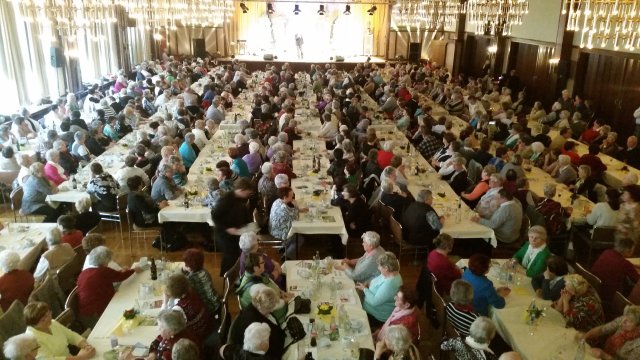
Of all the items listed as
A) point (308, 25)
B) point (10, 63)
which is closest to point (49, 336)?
point (10, 63)

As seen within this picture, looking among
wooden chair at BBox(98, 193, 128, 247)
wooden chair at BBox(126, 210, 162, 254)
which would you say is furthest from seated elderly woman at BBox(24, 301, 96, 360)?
wooden chair at BBox(98, 193, 128, 247)

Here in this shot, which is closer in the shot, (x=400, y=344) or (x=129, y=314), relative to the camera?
(x=400, y=344)

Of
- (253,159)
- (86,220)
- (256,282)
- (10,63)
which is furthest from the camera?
(10,63)

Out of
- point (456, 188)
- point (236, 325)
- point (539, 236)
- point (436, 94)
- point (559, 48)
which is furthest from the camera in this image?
point (436, 94)

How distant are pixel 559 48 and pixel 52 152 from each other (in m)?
14.6

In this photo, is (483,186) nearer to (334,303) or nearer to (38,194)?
(334,303)

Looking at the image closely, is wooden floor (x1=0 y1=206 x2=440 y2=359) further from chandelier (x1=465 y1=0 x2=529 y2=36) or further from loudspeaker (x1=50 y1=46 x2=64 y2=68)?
loudspeaker (x1=50 y1=46 x2=64 y2=68)

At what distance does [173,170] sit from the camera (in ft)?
28.5

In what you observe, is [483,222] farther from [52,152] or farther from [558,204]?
[52,152]

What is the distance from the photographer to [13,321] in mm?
4996

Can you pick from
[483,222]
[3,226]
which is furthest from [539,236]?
[3,226]

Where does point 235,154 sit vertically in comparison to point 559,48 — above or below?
below

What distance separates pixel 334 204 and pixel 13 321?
14.8 feet

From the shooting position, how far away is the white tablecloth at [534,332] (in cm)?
482
